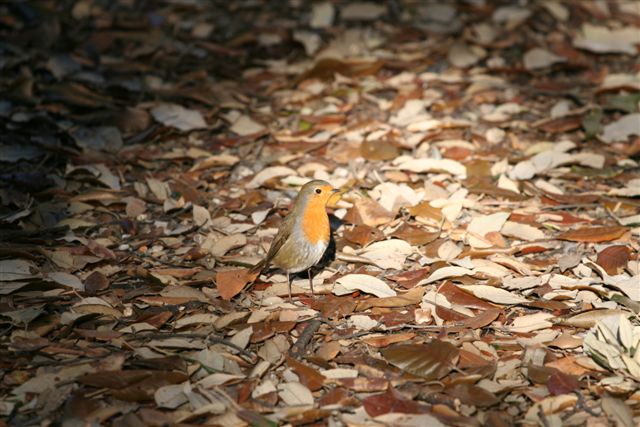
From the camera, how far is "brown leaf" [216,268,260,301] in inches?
179

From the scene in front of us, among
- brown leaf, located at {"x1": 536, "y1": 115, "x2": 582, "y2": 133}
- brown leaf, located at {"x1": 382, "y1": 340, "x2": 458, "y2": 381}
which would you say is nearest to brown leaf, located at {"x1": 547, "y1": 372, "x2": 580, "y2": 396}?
brown leaf, located at {"x1": 382, "y1": 340, "x2": 458, "y2": 381}

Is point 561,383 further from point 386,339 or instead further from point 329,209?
point 329,209

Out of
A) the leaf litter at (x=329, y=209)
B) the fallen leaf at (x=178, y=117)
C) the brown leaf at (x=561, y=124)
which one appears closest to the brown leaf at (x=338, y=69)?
the leaf litter at (x=329, y=209)

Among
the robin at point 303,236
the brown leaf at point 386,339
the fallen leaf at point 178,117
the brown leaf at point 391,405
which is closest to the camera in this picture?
the brown leaf at point 391,405

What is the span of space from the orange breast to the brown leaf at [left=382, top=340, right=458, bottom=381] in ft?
3.00

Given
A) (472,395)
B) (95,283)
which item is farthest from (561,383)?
(95,283)

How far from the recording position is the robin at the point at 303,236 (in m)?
4.61

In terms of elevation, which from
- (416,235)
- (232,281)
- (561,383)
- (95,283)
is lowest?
(561,383)

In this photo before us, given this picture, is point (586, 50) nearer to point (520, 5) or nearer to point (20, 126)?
point (520, 5)

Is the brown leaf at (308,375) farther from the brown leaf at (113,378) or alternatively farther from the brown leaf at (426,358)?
the brown leaf at (113,378)

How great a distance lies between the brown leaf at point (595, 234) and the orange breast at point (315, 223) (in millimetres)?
1533

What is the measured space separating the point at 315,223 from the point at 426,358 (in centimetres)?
116

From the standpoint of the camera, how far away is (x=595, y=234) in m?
4.95

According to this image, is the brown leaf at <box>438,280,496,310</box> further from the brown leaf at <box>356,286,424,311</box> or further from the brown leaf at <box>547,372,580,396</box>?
the brown leaf at <box>547,372,580,396</box>
